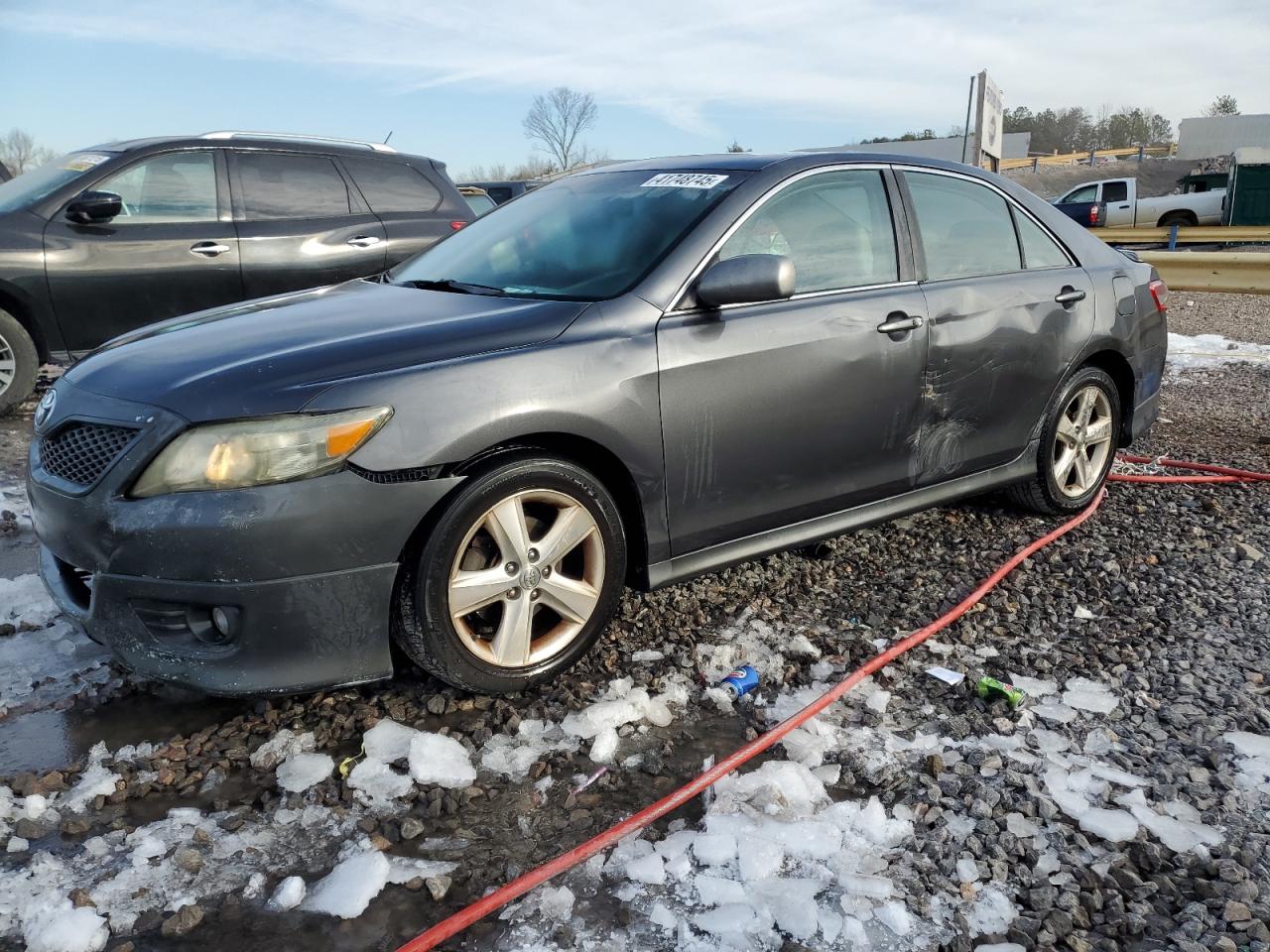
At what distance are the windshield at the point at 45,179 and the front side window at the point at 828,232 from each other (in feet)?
17.2

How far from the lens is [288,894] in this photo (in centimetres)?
214

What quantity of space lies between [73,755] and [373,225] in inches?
209

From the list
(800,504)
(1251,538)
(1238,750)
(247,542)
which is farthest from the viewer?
(1251,538)

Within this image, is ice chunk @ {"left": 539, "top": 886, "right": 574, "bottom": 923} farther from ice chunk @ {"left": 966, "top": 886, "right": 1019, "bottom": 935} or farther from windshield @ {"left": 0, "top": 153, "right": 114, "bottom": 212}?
windshield @ {"left": 0, "top": 153, "right": 114, "bottom": 212}

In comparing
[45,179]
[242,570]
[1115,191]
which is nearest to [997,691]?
[242,570]

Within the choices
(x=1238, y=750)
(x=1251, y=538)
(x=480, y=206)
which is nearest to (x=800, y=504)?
(x=1238, y=750)

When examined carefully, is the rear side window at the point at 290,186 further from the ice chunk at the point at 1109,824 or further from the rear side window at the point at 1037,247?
the ice chunk at the point at 1109,824

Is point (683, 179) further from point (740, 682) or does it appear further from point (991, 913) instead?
point (991, 913)

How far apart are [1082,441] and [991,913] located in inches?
119

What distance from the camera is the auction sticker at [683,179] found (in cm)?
351

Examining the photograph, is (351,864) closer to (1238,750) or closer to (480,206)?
(1238,750)

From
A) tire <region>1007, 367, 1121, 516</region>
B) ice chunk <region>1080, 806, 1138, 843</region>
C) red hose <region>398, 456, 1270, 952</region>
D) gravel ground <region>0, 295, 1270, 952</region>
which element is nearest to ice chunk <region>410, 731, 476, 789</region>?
gravel ground <region>0, 295, 1270, 952</region>

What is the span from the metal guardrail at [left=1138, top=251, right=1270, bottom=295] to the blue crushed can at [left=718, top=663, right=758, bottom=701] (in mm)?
10508

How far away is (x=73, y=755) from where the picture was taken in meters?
2.69
